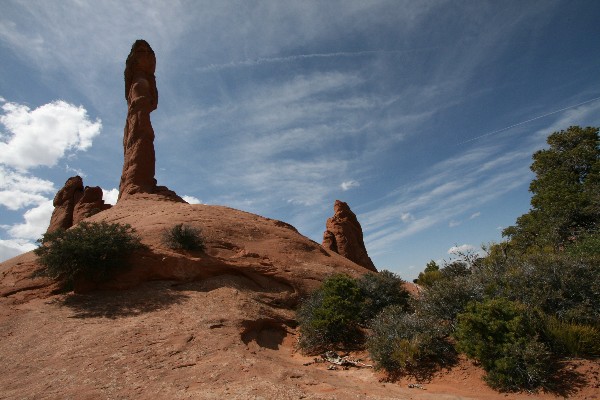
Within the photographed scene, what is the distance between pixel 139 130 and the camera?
3112 cm

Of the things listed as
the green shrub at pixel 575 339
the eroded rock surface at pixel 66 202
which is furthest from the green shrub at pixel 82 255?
the eroded rock surface at pixel 66 202

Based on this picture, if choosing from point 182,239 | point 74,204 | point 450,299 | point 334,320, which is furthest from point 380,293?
point 74,204

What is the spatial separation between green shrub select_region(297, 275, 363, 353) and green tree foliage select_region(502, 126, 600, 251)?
1408 centimetres

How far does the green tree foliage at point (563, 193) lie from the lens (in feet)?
69.7

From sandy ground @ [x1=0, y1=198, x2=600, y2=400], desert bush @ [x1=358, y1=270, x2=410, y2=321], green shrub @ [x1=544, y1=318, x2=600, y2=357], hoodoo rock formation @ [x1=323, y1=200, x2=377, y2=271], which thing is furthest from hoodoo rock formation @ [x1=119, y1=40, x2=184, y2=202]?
green shrub @ [x1=544, y1=318, x2=600, y2=357]

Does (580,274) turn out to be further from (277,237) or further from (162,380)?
(277,237)

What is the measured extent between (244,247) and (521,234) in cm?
2061

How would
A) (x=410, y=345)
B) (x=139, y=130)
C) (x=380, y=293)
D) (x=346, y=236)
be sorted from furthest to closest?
(x=346, y=236), (x=139, y=130), (x=380, y=293), (x=410, y=345)

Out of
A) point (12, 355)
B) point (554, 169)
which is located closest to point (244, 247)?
point (12, 355)

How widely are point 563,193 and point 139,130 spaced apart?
110ft

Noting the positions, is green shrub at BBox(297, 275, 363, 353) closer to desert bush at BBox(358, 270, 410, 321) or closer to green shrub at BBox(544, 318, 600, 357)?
desert bush at BBox(358, 270, 410, 321)

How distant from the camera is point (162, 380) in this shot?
7.38 m

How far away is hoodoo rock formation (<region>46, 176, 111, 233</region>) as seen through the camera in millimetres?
30969

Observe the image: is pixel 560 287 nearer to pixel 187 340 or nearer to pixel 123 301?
pixel 187 340
